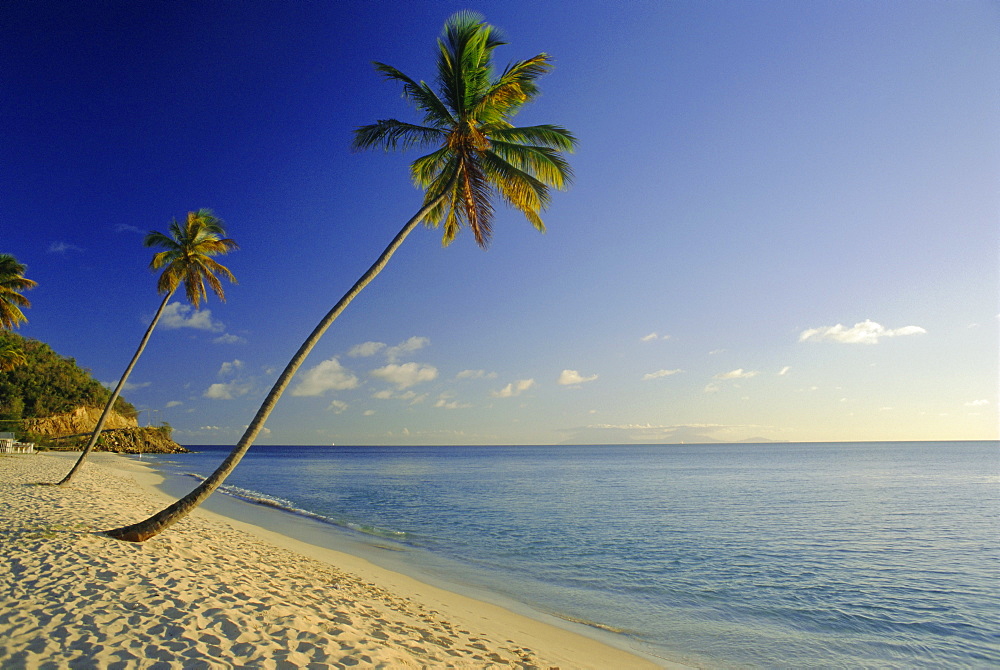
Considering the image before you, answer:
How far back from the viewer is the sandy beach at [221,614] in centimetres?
492

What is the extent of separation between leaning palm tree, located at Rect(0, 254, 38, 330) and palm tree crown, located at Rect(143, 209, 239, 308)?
18261mm

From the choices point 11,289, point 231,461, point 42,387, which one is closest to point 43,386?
point 42,387

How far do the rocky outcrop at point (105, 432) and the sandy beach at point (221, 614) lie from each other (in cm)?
5785

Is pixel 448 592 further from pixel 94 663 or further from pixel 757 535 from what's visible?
pixel 757 535

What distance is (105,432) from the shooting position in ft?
A: 267

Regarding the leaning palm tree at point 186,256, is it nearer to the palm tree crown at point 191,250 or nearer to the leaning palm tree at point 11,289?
the palm tree crown at point 191,250

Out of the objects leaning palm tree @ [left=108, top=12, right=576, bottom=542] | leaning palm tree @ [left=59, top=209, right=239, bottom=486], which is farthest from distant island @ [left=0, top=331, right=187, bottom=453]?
leaning palm tree @ [left=108, top=12, right=576, bottom=542]

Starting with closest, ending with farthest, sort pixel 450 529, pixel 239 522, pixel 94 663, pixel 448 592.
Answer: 1. pixel 94 663
2. pixel 448 592
3. pixel 239 522
4. pixel 450 529

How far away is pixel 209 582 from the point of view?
7309mm

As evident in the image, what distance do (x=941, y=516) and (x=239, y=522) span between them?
3012cm

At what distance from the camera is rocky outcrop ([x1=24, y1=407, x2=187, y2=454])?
6431 centimetres

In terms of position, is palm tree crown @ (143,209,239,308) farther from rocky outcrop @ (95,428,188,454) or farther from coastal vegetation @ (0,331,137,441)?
rocky outcrop @ (95,428,188,454)

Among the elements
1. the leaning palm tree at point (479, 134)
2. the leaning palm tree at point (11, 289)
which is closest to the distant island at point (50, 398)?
the leaning palm tree at point (11, 289)

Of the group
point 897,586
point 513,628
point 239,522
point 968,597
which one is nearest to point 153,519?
point 513,628
